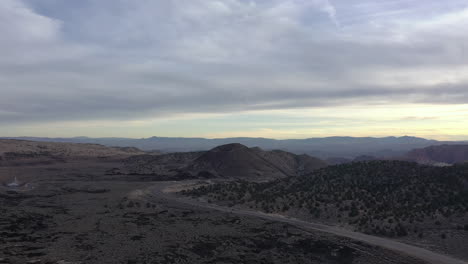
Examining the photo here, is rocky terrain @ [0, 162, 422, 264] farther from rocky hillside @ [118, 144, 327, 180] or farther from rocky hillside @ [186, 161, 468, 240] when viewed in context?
rocky hillside @ [118, 144, 327, 180]

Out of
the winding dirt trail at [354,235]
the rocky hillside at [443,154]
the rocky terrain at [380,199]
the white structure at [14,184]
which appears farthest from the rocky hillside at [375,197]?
the rocky hillside at [443,154]

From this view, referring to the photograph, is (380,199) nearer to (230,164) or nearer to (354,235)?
(354,235)

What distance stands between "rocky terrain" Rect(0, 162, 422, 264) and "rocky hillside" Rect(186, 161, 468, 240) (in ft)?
17.6

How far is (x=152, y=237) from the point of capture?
23.1 meters

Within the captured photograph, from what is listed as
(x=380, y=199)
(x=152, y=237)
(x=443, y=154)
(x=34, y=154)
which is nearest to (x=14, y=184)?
(x=152, y=237)

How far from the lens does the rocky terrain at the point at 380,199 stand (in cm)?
2444

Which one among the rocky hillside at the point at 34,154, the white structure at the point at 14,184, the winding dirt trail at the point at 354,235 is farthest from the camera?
the rocky hillside at the point at 34,154

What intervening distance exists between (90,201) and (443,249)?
31.8m

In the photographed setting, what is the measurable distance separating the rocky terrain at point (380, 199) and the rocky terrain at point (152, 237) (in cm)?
497

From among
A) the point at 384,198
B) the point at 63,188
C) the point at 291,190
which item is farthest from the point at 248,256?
the point at 63,188

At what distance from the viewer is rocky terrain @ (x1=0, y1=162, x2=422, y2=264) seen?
19.2 meters

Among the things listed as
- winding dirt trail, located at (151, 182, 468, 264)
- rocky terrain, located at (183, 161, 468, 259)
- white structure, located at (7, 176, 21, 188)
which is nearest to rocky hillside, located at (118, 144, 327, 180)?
white structure, located at (7, 176, 21, 188)

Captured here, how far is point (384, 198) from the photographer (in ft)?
108

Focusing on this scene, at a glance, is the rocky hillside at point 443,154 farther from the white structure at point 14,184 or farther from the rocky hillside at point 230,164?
the white structure at point 14,184
